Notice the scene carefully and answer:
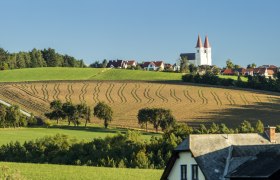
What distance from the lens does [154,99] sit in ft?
469

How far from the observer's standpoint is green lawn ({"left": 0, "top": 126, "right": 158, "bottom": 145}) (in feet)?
325

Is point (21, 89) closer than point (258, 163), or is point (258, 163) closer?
point (258, 163)

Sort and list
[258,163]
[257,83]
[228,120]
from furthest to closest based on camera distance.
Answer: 1. [257,83]
2. [228,120]
3. [258,163]

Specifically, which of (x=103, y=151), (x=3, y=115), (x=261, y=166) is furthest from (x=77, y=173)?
(x=3, y=115)

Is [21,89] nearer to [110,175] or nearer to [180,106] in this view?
[180,106]

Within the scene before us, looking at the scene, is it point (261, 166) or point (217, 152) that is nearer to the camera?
point (261, 166)

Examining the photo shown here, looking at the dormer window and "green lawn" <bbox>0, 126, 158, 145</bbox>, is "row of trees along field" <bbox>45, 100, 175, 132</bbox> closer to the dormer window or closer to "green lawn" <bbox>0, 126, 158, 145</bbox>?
"green lawn" <bbox>0, 126, 158, 145</bbox>

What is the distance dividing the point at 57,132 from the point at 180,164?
7079 cm

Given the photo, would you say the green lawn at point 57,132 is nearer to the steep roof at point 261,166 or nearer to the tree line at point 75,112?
the tree line at point 75,112

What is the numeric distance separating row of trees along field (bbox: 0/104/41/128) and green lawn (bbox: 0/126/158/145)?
449 cm

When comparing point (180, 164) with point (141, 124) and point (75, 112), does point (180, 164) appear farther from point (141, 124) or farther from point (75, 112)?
point (75, 112)

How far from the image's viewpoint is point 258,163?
33531 millimetres

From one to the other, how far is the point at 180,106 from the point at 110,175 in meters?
82.7

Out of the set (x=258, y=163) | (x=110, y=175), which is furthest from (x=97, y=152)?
(x=258, y=163)
